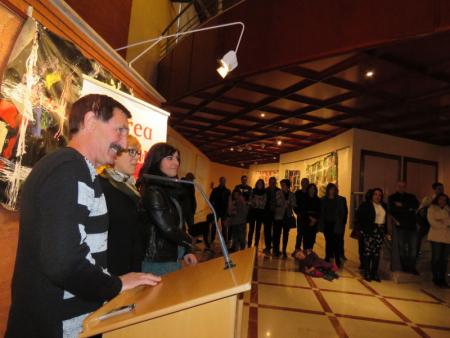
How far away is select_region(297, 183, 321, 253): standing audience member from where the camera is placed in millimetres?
5863

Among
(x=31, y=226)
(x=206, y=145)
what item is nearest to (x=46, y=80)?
(x=31, y=226)

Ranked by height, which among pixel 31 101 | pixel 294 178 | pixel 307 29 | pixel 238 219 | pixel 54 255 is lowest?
pixel 238 219

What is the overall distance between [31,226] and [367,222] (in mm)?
4913

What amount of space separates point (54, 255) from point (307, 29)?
357 centimetres

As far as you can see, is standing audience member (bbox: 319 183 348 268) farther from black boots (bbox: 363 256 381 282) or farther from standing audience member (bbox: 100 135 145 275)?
standing audience member (bbox: 100 135 145 275)

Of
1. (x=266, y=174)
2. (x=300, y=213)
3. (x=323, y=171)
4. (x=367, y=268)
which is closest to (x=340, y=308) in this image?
(x=367, y=268)

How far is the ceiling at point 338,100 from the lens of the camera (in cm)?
396

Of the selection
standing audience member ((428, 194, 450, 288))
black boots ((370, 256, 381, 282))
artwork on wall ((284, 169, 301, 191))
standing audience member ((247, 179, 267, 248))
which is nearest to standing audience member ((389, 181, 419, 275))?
standing audience member ((428, 194, 450, 288))

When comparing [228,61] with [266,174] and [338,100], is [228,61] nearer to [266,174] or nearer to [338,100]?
[338,100]

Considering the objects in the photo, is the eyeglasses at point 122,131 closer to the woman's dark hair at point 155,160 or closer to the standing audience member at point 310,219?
the woman's dark hair at point 155,160

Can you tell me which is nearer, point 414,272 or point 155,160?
point 155,160

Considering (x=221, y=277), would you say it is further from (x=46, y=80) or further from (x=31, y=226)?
(x=46, y=80)

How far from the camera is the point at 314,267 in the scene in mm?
4961

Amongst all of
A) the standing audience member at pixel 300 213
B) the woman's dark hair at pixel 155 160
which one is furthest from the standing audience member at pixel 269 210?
the woman's dark hair at pixel 155 160
